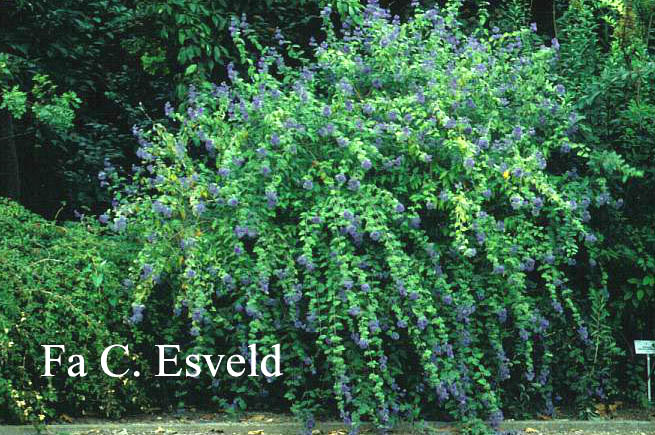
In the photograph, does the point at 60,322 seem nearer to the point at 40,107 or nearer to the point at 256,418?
the point at 256,418

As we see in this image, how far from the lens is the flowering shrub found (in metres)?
5.88

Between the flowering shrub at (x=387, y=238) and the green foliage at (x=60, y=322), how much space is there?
22cm

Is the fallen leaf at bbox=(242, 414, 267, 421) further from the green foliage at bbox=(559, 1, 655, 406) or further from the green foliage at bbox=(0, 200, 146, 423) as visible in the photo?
the green foliage at bbox=(559, 1, 655, 406)

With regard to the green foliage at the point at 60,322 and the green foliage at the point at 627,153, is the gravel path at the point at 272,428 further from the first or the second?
the green foliage at the point at 627,153

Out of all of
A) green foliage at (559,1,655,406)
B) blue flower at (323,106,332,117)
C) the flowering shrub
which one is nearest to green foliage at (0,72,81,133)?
the flowering shrub

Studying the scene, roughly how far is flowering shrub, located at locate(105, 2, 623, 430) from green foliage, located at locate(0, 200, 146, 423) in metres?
0.22

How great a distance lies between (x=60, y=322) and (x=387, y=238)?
1.95 m

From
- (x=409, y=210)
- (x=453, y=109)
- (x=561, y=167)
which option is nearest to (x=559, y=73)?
(x=561, y=167)

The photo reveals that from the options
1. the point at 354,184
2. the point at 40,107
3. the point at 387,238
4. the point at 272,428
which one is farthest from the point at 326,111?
the point at 40,107

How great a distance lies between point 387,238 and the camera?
5.80 m

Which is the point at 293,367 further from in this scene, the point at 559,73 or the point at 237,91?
the point at 559,73

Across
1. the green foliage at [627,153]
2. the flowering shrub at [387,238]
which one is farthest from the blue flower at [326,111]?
the green foliage at [627,153]

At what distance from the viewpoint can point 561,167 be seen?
689 cm

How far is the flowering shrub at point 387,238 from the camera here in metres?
5.88
